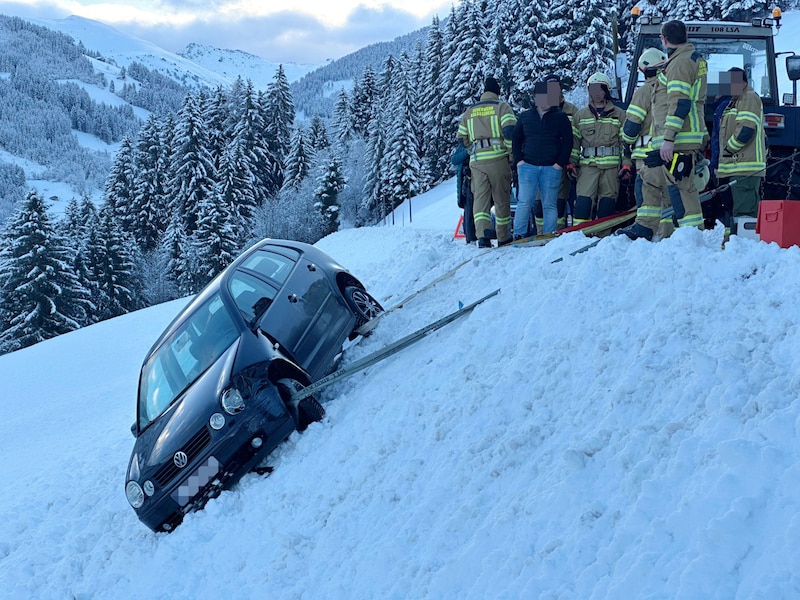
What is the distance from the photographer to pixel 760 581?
2650mm

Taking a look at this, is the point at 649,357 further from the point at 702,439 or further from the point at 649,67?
the point at 649,67

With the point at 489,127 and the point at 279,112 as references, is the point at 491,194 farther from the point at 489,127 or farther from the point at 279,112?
the point at 279,112

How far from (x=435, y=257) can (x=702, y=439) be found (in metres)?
7.08

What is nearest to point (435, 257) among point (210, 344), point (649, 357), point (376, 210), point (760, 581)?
point (210, 344)

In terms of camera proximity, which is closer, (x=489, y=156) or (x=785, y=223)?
(x=785, y=223)

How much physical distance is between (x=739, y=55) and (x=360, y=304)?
640 centimetres

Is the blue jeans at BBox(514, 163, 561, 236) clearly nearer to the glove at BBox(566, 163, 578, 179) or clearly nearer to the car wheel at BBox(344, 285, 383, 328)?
the glove at BBox(566, 163, 578, 179)

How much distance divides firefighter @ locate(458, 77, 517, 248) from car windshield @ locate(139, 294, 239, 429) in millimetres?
4395

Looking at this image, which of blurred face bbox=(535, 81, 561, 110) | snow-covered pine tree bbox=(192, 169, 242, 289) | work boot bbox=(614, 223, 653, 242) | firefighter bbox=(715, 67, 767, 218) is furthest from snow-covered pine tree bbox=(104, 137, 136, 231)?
work boot bbox=(614, 223, 653, 242)

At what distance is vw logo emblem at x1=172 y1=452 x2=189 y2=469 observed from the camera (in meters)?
5.06

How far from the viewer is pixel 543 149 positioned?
8352mm

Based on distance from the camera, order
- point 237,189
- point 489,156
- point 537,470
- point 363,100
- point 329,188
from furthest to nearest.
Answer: point 363,100 → point 237,189 → point 329,188 → point 489,156 → point 537,470


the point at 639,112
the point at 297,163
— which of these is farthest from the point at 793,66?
the point at 297,163

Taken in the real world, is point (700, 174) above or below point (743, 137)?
below
